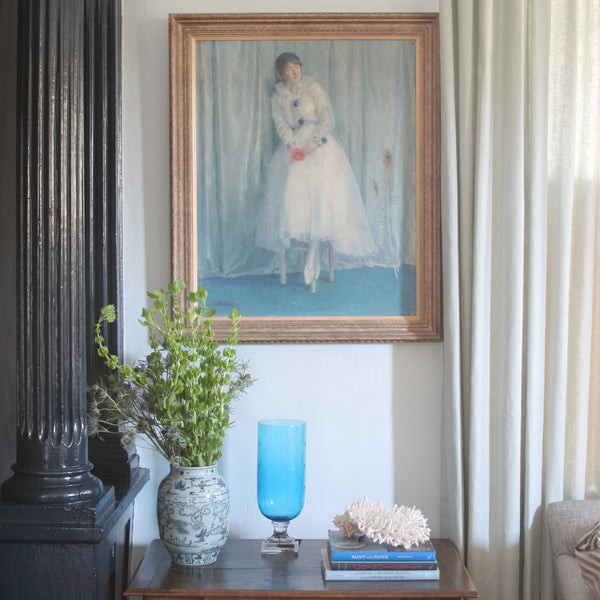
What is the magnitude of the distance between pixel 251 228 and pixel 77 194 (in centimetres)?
66

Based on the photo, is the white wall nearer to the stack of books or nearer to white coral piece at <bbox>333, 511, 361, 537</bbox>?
white coral piece at <bbox>333, 511, 361, 537</bbox>

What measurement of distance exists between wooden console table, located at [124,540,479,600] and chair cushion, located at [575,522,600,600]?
0.31m

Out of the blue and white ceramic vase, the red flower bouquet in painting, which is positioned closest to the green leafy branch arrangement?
the blue and white ceramic vase

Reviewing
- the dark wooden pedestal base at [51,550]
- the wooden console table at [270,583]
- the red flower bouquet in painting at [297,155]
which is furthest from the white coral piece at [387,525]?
the red flower bouquet in painting at [297,155]

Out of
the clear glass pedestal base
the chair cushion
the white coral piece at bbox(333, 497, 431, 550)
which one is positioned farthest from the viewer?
the clear glass pedestal base

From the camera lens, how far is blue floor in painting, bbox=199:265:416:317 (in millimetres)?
2232

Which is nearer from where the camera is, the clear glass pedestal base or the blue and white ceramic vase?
the blue and white ceramic vase

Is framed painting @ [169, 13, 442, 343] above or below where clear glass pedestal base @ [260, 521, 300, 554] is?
above

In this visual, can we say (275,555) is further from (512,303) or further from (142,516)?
(512,303)

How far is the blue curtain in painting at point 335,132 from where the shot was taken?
7.30 feet

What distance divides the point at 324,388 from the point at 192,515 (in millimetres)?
622

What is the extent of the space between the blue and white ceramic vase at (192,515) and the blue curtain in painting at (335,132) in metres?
0.70

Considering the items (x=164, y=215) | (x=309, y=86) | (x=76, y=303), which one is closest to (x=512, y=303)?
(x=309, y=86)

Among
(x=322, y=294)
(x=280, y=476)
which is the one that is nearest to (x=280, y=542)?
(x=280, y=476)
